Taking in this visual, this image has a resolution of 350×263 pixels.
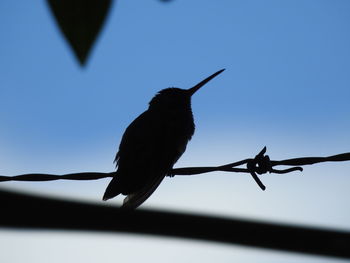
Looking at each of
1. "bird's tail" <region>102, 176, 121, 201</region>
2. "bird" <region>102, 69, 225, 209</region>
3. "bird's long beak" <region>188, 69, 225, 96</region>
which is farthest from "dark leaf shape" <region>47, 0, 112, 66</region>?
"bird's long beak" <region>188, 69, 225, 96</region>

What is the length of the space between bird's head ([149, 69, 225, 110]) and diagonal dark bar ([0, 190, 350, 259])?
6.97 meters

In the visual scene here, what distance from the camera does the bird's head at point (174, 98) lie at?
766 cm

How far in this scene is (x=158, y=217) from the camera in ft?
1.66

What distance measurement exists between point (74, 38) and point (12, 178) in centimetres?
309

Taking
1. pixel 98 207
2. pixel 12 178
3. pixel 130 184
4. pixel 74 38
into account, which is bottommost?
pixel 130 184

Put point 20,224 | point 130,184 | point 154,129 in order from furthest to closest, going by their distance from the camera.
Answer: point 154,129
point 130,184
point 20,224

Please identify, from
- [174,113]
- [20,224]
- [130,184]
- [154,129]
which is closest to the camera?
[20,224]

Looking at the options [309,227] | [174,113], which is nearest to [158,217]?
[309,227]

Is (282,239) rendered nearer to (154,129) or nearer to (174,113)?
(154,129)

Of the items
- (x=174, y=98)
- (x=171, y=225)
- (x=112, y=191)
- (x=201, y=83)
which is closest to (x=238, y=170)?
(x=112, y=191)

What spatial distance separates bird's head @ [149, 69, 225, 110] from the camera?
7661 mm

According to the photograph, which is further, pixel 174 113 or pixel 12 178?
pixel 174 113

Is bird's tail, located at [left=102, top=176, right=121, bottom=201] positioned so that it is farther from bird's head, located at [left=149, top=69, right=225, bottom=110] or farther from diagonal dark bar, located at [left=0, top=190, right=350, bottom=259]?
diagonal dark bar, located at [left=0, top=190, right=350, bottom=259]

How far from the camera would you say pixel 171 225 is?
0.48m
